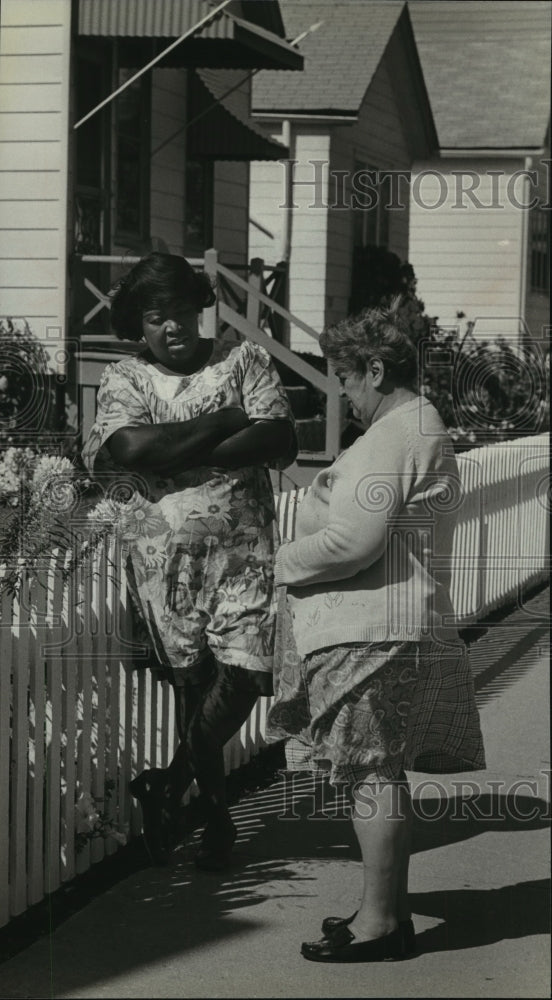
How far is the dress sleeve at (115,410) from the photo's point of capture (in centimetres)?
416

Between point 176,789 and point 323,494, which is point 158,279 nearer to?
point 323,494

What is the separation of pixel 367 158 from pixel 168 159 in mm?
6840

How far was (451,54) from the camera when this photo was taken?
2438cm

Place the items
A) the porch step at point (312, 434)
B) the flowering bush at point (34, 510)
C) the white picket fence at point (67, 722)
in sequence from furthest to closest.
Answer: the porch step at point (312, 434) < the flowering bush at point (34, 510) < the white picket fence at point (67, 722)

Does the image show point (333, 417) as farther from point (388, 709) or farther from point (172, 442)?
point (388, 709)

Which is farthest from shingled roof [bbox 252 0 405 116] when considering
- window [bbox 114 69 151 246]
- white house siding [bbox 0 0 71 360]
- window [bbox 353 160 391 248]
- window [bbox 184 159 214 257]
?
white house siding [bbox 0 0 71 360]

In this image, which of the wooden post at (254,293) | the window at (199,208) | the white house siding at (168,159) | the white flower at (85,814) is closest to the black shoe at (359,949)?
the white flower at (85,814)

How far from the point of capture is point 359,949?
3596 mm

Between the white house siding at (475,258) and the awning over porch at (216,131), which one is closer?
the awning over porch at (216,131)

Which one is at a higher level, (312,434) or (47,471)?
(312,434)

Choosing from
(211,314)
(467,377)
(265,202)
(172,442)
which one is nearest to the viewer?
(172,442)

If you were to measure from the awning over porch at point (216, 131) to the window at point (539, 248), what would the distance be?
11.4 m

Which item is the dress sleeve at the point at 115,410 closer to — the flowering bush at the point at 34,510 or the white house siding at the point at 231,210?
the flowering bush at the point at 34,510

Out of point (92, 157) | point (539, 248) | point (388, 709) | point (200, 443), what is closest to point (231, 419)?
point (200, 443)
